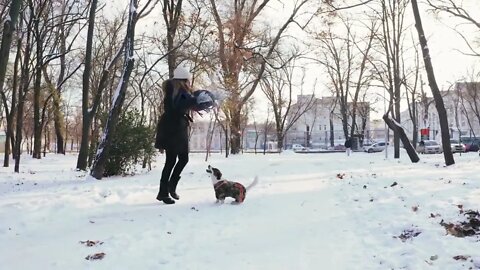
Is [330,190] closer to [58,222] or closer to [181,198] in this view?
[181,198]

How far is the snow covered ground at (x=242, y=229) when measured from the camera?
143 inches

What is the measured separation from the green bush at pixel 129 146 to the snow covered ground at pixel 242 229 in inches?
144

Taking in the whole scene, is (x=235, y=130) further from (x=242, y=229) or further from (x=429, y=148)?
(x=242, y=229)

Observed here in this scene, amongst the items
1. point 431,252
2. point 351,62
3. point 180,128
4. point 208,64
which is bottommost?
point 431,252

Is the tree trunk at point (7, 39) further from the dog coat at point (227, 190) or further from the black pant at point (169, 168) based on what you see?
the dog coat at point (227, 190)

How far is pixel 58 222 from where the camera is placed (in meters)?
5.08

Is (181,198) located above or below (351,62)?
below

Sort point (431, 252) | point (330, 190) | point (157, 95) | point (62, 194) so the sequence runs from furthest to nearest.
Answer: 1. point (157, 95)
2. point (330, 190)
3. point (62, 194)
4. point (431, 252)

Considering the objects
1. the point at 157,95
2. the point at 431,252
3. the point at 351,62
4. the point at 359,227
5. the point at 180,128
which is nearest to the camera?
the point at 431,252

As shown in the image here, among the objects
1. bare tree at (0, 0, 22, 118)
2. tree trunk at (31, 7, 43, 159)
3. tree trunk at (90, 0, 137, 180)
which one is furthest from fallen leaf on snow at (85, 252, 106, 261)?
tree trunk at (31, 7, 43, 159)

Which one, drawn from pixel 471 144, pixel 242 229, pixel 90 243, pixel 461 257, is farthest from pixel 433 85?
pixel 471 144

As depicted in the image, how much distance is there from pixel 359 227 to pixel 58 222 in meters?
3.31

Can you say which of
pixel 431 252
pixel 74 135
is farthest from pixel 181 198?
pixel 74 135

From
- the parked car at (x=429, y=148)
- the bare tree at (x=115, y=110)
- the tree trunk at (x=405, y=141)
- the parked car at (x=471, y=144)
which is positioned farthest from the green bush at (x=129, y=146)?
the parked car at (x=471, y=144)
